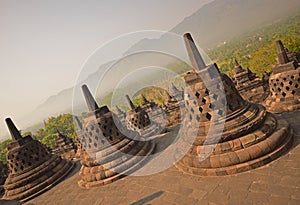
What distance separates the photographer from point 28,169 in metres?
10.1

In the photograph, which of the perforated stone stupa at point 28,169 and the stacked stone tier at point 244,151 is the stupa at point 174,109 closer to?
the perforated stone stupa at point 28,169

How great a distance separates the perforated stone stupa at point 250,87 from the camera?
1436cm

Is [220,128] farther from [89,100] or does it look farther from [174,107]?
[174,107]

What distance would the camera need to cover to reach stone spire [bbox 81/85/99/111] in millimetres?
9303

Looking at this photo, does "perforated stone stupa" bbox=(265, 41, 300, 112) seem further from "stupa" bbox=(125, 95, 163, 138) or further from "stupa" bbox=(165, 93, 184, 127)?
"stupa" bbox=(165, 93, 184, 127)

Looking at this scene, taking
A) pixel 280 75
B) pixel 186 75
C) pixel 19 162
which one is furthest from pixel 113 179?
pixel 280 75

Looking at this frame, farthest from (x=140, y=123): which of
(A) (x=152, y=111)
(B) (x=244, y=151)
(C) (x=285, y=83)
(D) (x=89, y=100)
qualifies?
(B) (x=244, y=151)

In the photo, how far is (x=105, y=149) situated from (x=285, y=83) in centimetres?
849

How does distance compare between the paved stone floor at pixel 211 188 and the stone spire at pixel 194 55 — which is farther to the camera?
the stone spire at pixel 194 55

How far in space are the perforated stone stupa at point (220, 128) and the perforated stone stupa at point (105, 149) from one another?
2.56m

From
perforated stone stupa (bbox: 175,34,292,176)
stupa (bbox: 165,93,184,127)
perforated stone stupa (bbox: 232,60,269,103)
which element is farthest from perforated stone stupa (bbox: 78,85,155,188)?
perforated stone stupa (bbox: 232,60,269,103)

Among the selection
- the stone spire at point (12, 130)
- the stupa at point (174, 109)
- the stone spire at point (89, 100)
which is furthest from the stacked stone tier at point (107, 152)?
the stupa at point (174, 109)

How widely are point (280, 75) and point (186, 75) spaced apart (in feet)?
18.1

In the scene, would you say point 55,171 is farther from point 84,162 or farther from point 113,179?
point 113,179
